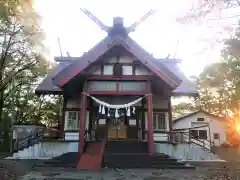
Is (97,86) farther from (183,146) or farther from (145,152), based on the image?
(183,146)

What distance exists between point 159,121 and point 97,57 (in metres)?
5.77

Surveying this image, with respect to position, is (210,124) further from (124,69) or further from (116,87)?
(116,87)

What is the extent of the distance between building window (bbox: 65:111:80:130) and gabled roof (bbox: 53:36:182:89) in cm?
341

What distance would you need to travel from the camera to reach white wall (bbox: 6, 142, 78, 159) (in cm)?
1212

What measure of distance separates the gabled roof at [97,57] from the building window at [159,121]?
3515 mm

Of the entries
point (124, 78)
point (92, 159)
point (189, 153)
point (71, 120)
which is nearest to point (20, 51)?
point (71, 120)

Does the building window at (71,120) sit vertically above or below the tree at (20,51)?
below

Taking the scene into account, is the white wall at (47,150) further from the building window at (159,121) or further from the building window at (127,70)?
the building window at (159,121)

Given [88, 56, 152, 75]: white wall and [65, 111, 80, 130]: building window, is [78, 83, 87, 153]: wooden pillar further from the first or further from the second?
[65, 111, 80, 130]: building window

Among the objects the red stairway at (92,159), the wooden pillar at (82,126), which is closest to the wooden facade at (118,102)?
the wooden pillar at (82,126)

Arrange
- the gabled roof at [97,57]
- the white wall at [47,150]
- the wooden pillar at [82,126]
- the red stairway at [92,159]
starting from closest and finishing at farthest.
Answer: the red stairway at [92,159], the wooden pillar at [82,126], the gabled roof at [97,57], the white wall at [47,150]

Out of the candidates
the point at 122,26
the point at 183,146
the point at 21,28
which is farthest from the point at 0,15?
the point at 183,146

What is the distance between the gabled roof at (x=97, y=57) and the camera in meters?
11.3

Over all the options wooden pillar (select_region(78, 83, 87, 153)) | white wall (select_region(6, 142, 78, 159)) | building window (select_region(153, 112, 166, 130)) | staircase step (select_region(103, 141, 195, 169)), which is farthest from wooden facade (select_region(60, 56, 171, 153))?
staircase step (select_region(103, 141, 195, 169))
